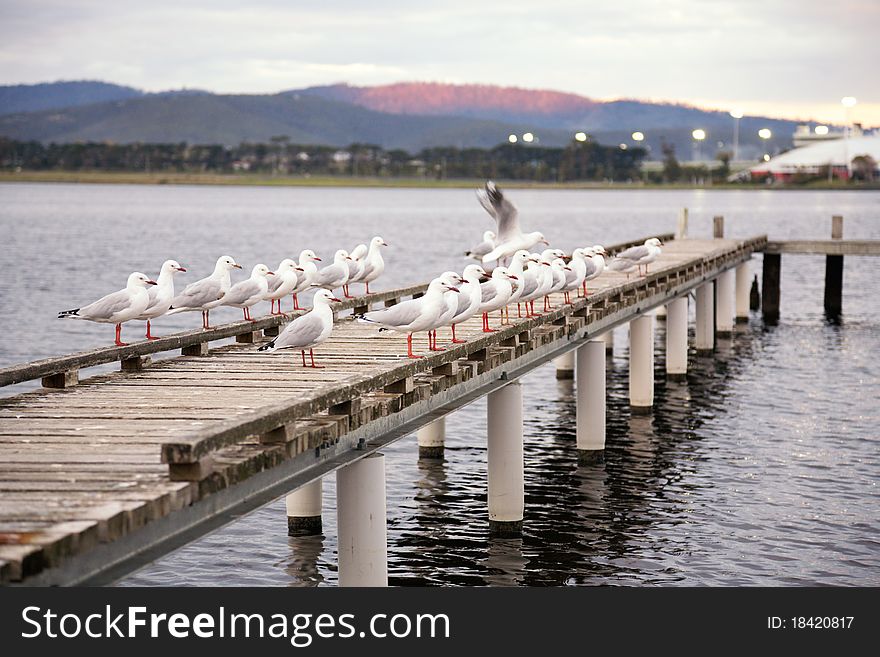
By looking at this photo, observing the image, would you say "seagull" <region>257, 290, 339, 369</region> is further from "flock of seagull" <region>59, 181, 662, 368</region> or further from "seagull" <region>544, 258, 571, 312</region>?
"seagull" <region>544, 258, 571, 312</region>

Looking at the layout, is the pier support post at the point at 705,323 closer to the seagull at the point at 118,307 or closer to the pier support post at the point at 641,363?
the pier support post at the point at 641,363

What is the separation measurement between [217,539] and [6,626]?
10437 mm

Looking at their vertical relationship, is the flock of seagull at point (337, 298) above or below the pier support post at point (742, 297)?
above

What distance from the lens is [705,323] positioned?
3900 centimetres

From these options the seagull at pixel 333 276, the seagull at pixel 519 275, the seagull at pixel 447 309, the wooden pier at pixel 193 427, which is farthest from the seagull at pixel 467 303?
the seagull at pixel 333 276

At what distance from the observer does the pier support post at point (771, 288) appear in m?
48.8

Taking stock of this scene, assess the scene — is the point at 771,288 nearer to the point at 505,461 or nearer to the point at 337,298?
the point at 337,298

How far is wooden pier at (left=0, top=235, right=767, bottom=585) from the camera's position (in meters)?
9.77

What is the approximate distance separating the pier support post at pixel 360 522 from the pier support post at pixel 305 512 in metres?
5.82

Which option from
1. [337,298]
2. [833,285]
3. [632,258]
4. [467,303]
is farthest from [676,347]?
[833,285]

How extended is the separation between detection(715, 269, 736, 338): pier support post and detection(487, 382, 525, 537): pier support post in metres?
A: 25.0

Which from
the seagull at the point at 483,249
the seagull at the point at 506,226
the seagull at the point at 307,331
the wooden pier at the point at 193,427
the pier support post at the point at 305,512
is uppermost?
the seagull at the point at 506,226

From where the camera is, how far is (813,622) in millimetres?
13773

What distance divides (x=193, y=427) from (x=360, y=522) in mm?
2071
